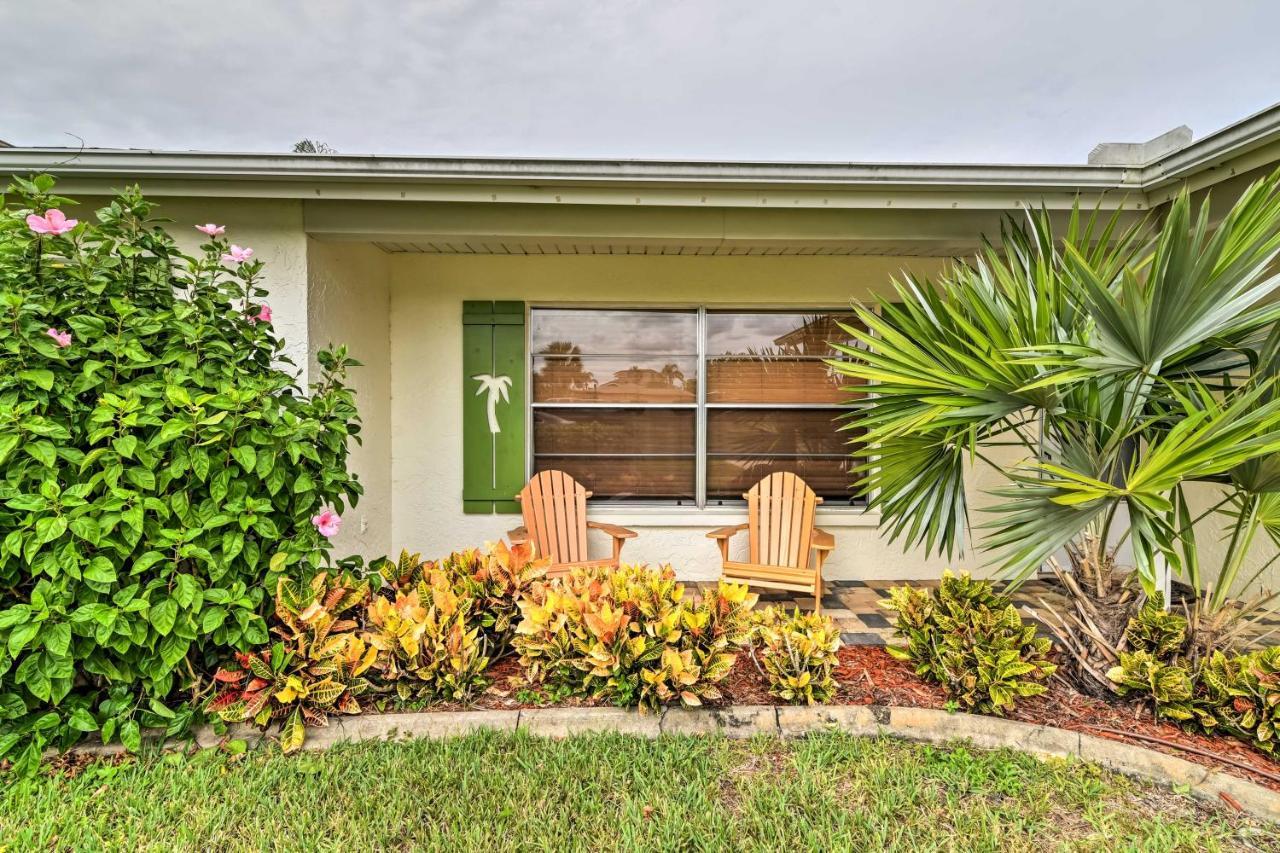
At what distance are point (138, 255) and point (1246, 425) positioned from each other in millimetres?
3985

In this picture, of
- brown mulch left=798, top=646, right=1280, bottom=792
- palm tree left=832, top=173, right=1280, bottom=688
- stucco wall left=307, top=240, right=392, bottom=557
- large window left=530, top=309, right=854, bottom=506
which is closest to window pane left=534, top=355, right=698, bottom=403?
large window left=530, top=309, right=854, bottom=506

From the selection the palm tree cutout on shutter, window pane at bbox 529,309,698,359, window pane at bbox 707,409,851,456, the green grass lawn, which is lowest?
the green grass lawn

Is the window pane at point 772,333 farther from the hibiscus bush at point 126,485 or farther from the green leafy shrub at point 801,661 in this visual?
the hibiscus bush at point 126,485

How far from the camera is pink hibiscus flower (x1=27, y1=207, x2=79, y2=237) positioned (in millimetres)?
1833

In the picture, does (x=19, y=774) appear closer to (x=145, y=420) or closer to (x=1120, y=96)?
(x=145, y=420)

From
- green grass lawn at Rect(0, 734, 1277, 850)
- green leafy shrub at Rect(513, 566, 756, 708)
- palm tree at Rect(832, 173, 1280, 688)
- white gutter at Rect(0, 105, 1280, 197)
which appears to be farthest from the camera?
white gutter at Rect(0, 105, 1280, 197)

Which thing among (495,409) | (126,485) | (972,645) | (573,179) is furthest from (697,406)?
(126,485)

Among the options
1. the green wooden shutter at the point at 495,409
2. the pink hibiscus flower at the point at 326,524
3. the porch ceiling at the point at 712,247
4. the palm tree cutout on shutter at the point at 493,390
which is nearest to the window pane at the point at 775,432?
the porch ceiling at the point at 712,247

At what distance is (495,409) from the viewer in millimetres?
3992

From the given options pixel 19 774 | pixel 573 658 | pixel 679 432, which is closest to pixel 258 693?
pixel 19 774

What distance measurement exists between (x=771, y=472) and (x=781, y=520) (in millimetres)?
499

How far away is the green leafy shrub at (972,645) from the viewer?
221cm

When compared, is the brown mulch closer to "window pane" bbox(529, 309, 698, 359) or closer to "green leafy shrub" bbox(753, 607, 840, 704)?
"green leafy shrub" bbox(753, 607, 840, 704)

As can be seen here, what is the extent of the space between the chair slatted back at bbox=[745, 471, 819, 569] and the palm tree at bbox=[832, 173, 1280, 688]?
1.07 metres
